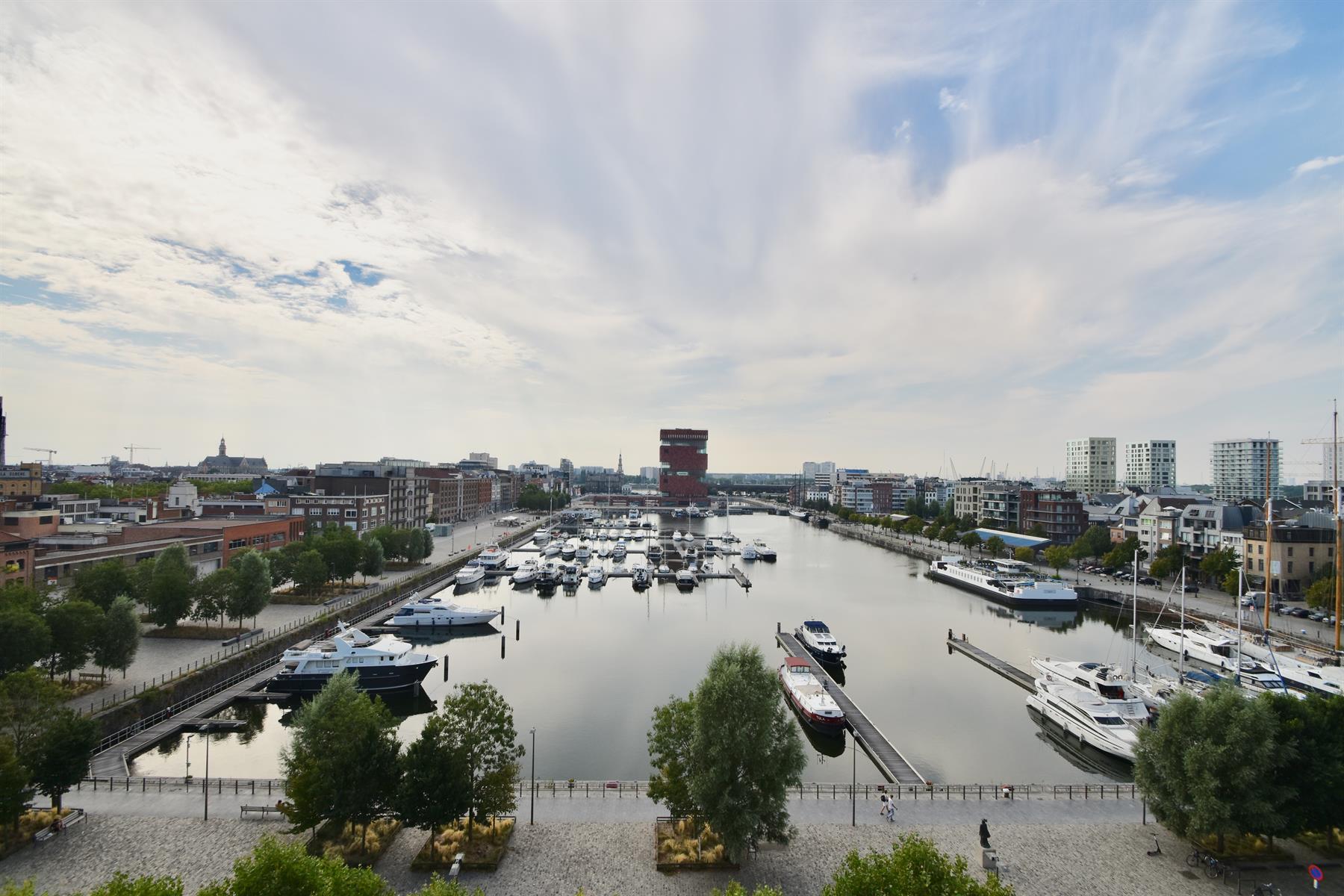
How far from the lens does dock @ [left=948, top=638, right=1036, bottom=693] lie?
27172mm

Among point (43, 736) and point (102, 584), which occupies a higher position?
point (102, 584)

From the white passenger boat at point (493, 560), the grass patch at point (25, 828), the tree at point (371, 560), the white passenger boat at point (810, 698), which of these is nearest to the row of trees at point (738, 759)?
the white passenger boat at point (810, 698)

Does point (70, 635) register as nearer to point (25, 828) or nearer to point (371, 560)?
point (25, 828)

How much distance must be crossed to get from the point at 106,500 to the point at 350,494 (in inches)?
820

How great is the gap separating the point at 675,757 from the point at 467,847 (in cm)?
436

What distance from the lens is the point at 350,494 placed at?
64.2 metres

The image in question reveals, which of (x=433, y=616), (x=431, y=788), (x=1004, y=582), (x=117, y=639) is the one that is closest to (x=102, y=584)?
(x=117, y=639)

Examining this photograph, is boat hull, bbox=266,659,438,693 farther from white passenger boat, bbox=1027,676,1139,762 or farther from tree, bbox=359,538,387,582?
white passenger boat, bbox=1027,676,1139,762

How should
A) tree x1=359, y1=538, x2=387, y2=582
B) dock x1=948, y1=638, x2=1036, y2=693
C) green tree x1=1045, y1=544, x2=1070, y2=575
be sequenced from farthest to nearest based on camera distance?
green tree x1=1045, y1=544, x2=1070, y2=575
tree x1=359, y1=538, x2=387, y2=582
dock x1=948, y1=638, x2=1036, y2=693

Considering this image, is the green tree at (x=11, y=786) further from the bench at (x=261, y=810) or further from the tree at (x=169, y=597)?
the tree at (x=169, y=597)

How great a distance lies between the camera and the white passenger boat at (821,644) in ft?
97.7

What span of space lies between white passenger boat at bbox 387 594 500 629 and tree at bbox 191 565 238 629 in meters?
8.03

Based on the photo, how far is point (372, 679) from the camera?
84.4 feet

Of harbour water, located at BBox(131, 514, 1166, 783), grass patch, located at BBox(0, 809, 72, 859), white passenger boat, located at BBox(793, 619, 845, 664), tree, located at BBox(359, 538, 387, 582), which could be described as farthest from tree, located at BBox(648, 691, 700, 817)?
tree, located at BBox(359, 538, 387, 582)
